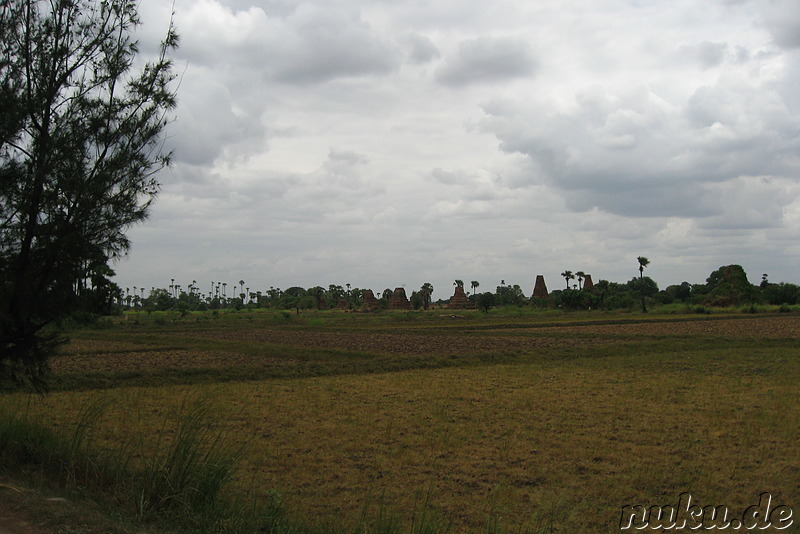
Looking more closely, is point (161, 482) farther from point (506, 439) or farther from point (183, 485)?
point (506, 439)

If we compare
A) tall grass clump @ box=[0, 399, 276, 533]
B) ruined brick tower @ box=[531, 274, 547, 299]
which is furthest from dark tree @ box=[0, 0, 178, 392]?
ruined brick tower @ box=[531, 274, 547, 299]

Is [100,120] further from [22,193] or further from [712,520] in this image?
[712,520]

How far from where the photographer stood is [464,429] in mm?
11539

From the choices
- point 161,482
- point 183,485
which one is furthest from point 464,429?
point 161,482

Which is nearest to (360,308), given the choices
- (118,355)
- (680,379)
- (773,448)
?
(118,355)

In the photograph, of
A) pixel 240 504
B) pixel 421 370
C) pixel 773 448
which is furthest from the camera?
pixel 421 370

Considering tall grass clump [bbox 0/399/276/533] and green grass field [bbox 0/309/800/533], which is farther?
green grass field [bbox 0/309/800/533]

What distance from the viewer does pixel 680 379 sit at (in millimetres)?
18047

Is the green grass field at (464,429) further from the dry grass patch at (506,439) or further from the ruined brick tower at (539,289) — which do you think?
the ruined brick tower at (539,289)

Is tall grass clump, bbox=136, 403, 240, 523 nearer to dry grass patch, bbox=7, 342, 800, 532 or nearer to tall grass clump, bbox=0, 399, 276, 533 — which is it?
tall grass clump, bbox=0, 399, 276, 533

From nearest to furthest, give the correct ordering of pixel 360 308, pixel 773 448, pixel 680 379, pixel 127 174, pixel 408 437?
pixel 127 174 → pixel 773 448 → pixel 408 437 → pixel 680 379 → pixel 360 308

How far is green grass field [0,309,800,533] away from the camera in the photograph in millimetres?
7391

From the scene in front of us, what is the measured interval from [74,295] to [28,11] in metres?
3.71

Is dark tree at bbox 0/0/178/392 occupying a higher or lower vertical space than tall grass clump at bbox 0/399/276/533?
higher
